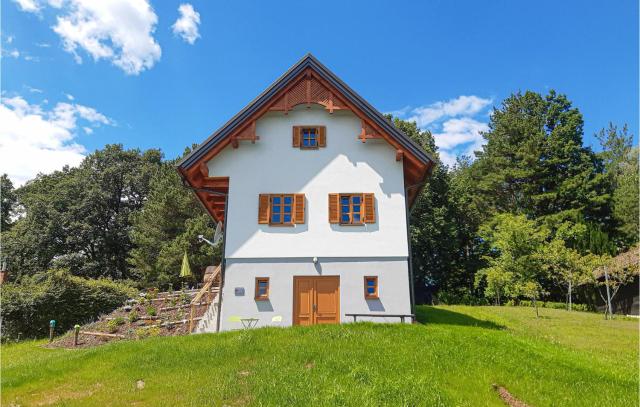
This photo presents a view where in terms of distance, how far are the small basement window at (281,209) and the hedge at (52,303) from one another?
16079mm

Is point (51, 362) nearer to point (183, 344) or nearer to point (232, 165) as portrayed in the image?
point (183, 344)

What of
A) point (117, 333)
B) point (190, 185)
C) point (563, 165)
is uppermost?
point (563, 165)

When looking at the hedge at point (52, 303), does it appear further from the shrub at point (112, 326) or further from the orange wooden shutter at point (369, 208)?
the orange wooden shutter at point (369, 208)

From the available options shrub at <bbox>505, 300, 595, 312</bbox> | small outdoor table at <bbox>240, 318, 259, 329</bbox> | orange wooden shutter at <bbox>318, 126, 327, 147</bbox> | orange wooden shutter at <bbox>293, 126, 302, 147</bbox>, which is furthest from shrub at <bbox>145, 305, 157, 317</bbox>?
shrub at <bbox>505, 300, 595, 312</bbox>

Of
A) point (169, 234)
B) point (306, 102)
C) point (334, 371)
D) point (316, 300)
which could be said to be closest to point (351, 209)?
point (316, 300)

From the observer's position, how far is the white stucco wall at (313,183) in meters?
15.7

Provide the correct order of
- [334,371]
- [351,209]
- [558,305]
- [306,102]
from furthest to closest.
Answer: [558,305]
[306,102]
[351,209]
[334,371]

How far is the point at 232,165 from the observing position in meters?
16.7

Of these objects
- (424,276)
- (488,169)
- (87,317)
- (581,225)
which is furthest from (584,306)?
(87,317)

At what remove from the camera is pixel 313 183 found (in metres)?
16.4

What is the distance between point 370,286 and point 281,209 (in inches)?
169

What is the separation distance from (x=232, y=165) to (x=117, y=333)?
9870 mm

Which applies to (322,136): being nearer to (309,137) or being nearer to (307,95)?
(309,137)

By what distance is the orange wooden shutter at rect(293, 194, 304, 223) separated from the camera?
15930 millimetres
